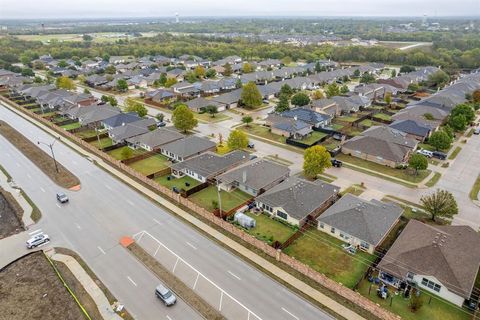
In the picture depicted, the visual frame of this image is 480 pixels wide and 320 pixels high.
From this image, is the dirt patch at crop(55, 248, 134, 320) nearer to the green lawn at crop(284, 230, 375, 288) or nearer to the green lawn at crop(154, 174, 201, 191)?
the green lawn at crop(154, 174, 201, 191)

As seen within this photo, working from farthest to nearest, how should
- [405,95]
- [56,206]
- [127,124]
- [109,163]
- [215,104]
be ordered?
[405,95] < [215,104] < [127,124] < [109,163] < [56,206]

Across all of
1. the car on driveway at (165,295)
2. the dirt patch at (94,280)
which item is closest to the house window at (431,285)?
the car on driveway at (165,295)

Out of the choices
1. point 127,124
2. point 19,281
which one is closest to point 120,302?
point 19,281

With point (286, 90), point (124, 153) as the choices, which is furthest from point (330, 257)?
point (286, 90)

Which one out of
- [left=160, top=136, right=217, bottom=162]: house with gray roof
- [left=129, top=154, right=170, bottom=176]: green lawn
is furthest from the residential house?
[left=129, top=154, right=170, bottom=176]: green lawn

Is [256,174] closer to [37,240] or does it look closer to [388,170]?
[388,170]

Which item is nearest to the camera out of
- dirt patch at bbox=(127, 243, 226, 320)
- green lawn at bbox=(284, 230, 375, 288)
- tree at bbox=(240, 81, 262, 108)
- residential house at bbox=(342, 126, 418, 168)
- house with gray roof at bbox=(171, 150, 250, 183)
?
dirt patch at bbox=(127, 243, 226, 320)

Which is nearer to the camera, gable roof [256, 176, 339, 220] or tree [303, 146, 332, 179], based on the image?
gable roof [256, 176, 339, 220]

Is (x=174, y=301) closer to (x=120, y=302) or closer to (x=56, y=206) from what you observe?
(x=120, y=302)
